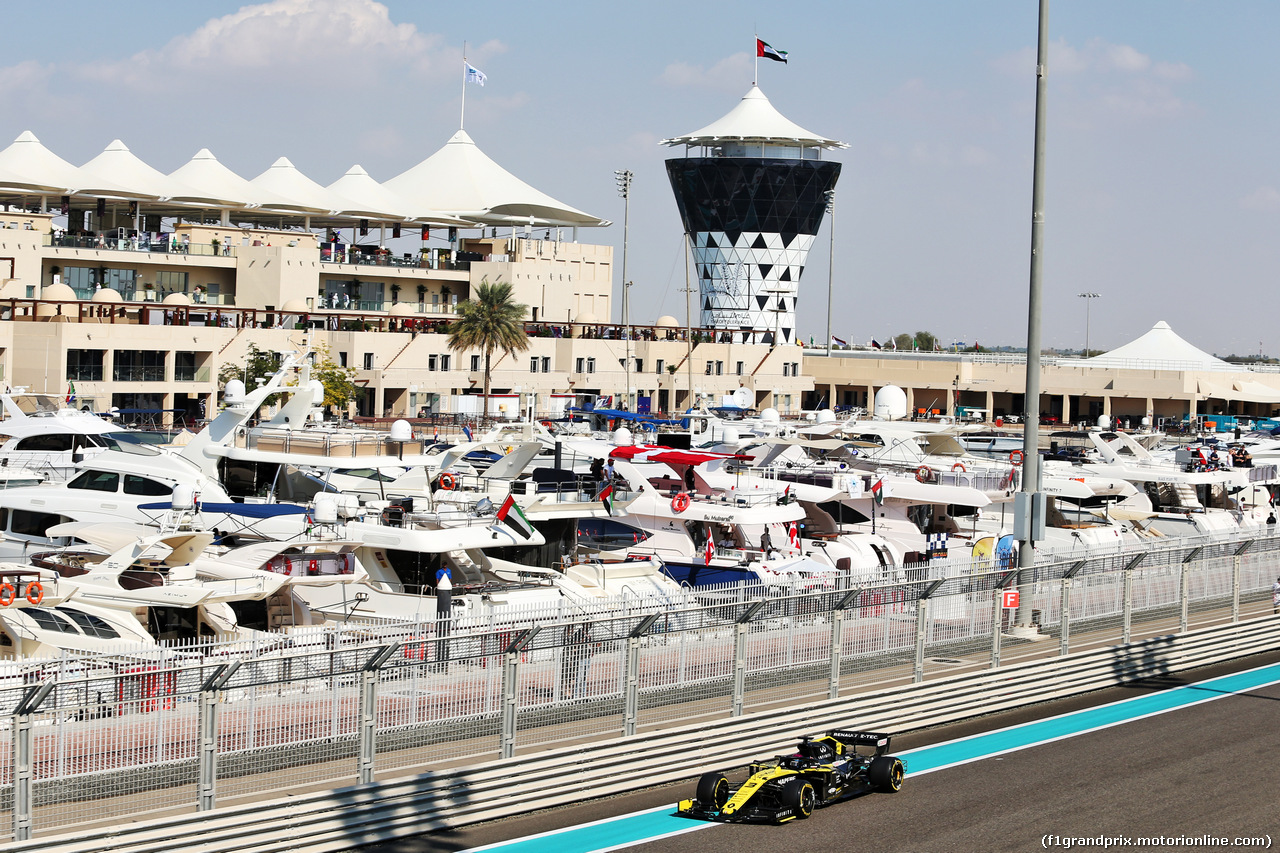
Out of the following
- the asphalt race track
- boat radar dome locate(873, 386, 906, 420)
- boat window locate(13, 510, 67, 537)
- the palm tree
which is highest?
the palm tree

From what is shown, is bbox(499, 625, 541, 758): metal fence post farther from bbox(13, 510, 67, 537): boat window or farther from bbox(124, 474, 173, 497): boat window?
bbox(124, 474, 173, 497): boat window

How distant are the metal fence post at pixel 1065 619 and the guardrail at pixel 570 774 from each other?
0.82 ft

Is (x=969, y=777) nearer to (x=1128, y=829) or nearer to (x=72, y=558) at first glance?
(x=1128, y=829)

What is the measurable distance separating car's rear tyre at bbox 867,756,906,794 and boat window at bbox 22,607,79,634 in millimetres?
10632

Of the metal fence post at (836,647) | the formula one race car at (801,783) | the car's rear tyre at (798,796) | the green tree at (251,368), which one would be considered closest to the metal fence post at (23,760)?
the formula one race car at (801,783)

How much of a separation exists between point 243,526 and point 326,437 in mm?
4363

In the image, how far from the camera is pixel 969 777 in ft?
55.3

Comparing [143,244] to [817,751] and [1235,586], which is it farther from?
[817,751]

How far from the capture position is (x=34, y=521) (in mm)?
28562

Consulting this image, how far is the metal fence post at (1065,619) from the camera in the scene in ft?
69.9

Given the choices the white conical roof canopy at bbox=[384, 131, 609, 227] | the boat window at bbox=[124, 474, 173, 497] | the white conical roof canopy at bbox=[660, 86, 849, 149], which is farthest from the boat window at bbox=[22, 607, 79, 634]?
the white conical roof canopy at bbox=[660, 86, 849, 149]

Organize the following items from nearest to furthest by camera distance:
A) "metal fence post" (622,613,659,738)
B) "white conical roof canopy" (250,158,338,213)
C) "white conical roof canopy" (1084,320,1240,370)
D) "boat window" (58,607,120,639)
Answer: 1. "metal fence post" (622,613,659,738)
2. "boat window" (58,607,120,639)
3. "white conical roof canopy" (250,158,338,213)
4. "white conical roof canopy" (1084,320,1240,370)

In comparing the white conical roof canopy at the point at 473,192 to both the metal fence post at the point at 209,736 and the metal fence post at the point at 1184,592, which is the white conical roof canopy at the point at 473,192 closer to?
the metal fence post at the point at 1184,592

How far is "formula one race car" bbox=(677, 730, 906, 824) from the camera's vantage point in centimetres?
1498
